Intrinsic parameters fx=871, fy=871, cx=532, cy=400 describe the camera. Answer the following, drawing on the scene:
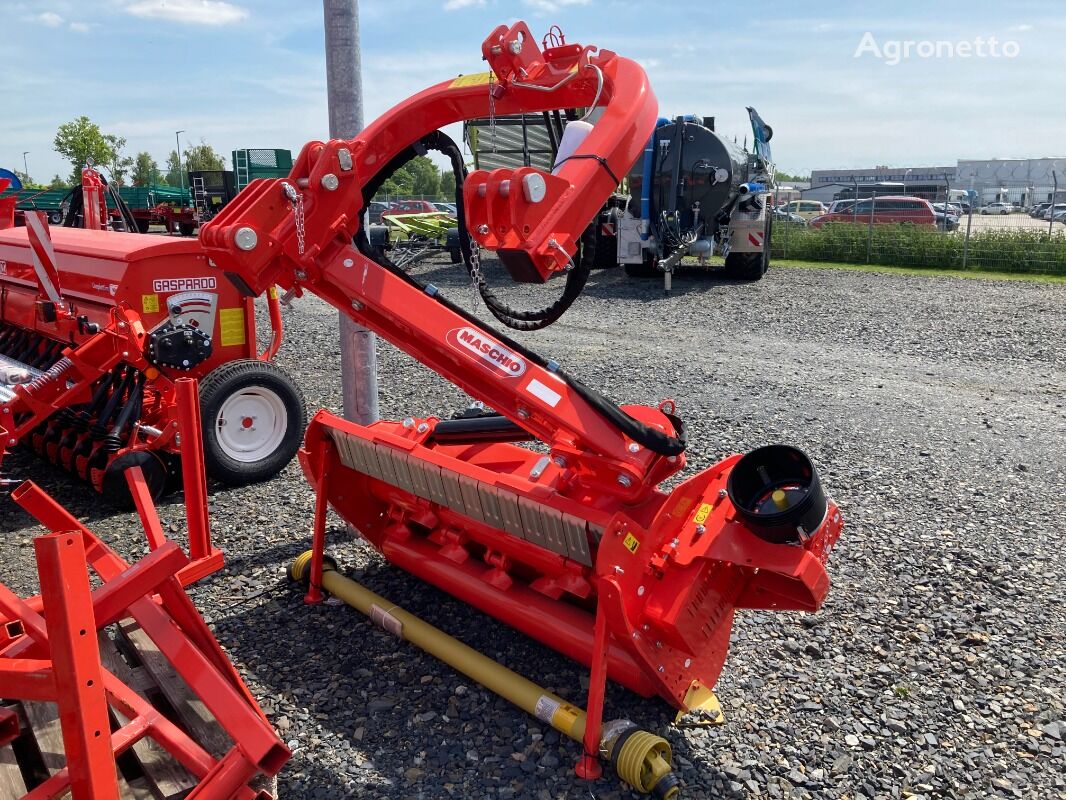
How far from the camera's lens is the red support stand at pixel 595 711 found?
114 inches

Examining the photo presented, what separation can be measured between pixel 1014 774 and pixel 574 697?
5.07ft

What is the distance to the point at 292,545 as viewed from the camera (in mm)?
4773

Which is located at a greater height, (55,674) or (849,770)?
(55,674)

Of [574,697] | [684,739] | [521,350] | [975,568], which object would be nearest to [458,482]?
[521,350]

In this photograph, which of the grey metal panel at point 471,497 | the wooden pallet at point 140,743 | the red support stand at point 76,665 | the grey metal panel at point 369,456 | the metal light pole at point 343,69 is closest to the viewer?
the red support stand at point 76,665

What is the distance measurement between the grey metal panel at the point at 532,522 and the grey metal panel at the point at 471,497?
255 mm

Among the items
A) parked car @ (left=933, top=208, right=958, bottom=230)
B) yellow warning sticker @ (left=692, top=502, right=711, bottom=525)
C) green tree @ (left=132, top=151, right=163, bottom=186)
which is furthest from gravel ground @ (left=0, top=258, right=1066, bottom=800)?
green tree @ (left=132, top=151, right=163, bottom=186)

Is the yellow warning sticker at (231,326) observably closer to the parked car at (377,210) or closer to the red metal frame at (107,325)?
the red metal frame at (107,325)

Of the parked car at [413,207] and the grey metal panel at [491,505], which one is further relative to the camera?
the parked car at [413,207]

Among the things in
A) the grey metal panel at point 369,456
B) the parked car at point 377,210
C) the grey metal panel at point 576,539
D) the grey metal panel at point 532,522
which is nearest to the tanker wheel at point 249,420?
the grey metal panel at point 369,456

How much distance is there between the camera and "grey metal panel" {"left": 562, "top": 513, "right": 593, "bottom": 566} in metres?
3.14

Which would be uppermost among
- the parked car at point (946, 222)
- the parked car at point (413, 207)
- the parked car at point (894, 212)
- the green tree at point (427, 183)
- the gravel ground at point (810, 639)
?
the green tree at point (427, 183)

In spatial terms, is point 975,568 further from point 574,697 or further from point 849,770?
point 574,697

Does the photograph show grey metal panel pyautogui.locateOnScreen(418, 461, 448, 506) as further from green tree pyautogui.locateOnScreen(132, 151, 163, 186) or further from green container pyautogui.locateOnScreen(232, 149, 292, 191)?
green tree pyautogui.locateOnScreen(132, 151, 163, 186)
